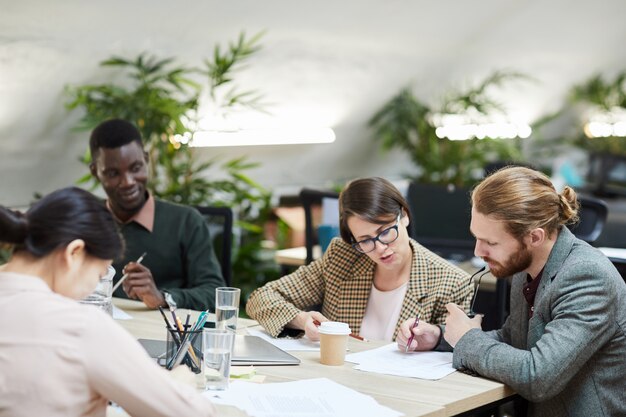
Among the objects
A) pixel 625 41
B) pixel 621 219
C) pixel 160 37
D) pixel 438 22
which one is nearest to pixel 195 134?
pixel 160 37

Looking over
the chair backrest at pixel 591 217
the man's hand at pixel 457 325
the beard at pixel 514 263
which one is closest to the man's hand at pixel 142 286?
the man's hand at pixel 457 325

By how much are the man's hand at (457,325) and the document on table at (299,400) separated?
39 centimetres

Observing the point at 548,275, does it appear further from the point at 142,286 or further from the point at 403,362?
the point at 142,286

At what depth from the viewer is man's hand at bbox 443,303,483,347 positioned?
2549 mm

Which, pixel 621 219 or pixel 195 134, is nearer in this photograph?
pixel 195 134

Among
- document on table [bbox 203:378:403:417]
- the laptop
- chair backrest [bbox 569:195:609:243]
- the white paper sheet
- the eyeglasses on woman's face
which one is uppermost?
the eyeglasses on woman's face

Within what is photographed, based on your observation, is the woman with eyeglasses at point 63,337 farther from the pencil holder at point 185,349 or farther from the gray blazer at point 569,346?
the gray blazer at point 569,346

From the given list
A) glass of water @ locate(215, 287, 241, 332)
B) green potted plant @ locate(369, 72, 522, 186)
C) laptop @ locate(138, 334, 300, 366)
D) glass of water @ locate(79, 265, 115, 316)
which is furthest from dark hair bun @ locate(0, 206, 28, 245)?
green potted plant @ locate(369, 72, 522, 186)

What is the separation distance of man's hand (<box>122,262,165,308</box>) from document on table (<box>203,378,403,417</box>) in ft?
2.90

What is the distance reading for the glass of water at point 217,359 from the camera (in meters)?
2.24

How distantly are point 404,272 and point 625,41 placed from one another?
6434mm

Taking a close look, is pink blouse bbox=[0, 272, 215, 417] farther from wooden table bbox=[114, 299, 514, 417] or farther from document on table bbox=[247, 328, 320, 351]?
document on table bbox=[247, 328, 320, 351]

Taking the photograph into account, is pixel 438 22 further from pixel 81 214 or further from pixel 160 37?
pixel 81 214

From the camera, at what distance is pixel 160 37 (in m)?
4.83
